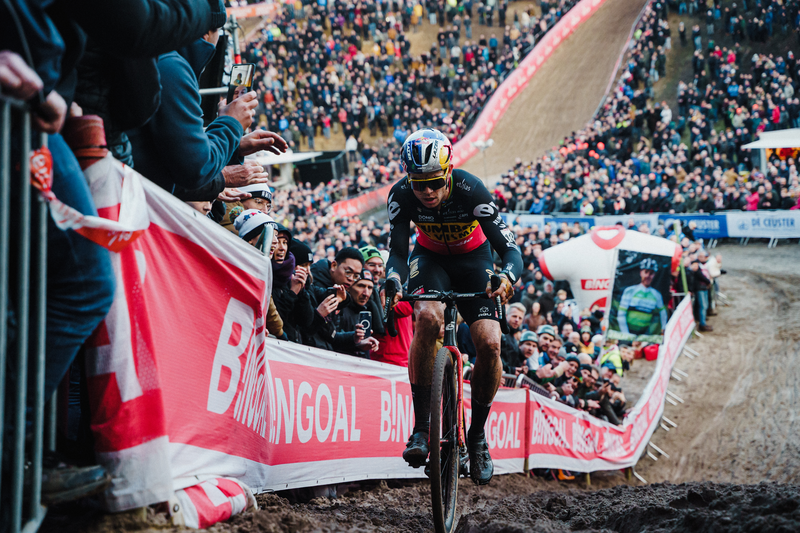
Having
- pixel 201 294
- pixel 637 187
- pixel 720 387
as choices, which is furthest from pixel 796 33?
pixel 201 294

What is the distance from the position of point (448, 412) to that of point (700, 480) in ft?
29.5

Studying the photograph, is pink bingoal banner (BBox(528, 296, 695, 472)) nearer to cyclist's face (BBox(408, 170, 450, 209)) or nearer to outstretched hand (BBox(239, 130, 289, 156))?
cyclist's face (BBox(408, 170, 450, 209))

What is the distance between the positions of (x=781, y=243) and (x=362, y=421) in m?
22.0

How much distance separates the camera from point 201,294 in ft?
11.8

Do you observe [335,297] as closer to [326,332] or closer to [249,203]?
[326,332]

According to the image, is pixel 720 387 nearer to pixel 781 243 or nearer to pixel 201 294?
pixel 781 243

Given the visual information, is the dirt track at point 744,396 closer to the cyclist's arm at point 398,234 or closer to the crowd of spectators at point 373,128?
the crowd of spectators at point 373,128

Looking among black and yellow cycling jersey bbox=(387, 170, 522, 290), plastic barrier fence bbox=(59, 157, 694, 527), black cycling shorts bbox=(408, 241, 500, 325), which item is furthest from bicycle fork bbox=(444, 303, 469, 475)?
plastic barrier fence bbox=(59, 157, 694, 527)

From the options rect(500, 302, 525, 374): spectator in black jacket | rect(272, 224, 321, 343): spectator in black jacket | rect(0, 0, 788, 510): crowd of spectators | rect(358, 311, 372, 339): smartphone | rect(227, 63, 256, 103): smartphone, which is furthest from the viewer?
rect(500, 302, 525, 374): spectator in black jacket

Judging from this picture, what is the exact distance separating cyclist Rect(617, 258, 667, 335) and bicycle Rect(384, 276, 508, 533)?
42.8 ft

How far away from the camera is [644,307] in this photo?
17500mm

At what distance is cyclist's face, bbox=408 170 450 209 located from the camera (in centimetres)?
507

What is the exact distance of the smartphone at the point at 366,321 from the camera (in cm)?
727

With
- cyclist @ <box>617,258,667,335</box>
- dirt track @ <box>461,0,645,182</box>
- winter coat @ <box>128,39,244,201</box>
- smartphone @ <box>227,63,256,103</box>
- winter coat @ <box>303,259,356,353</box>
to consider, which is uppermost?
dirt track @ <box>461,0,645,182</box>
